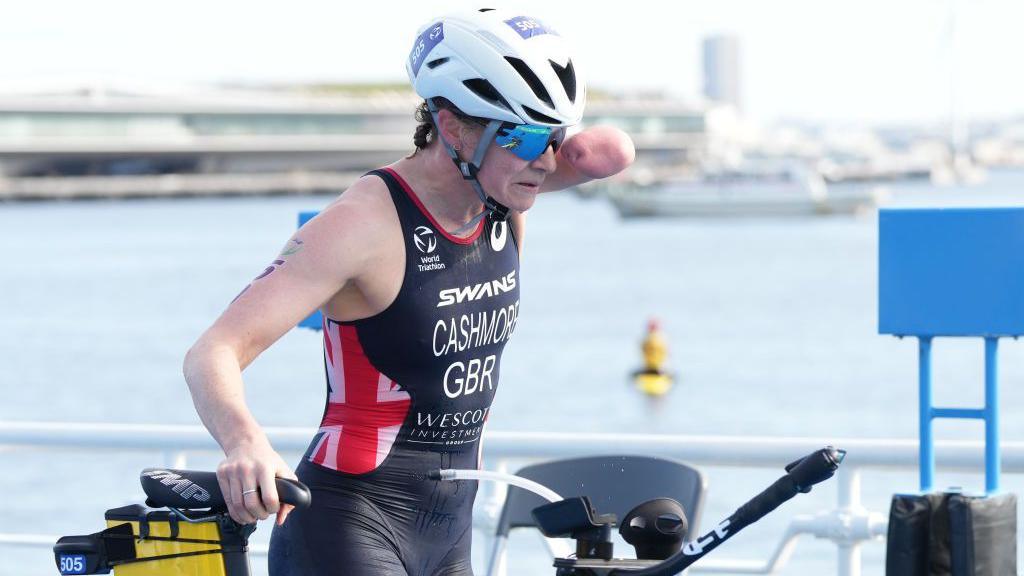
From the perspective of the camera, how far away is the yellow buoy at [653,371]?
2712 centimetres

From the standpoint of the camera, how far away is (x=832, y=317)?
46.8m

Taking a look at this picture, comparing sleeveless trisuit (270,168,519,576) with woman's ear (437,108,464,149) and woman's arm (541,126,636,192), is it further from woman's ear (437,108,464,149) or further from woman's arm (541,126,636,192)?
woman's arm (541,126,636,192)

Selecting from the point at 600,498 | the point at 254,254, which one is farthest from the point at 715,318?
the point at 600,498

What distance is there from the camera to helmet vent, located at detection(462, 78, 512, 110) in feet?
9.14

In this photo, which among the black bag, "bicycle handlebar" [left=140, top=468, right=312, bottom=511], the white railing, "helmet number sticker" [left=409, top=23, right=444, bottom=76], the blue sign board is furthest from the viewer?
the white railing

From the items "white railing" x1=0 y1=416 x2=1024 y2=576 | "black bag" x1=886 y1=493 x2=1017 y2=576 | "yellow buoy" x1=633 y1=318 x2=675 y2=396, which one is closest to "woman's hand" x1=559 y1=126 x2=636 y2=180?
"black bag" x1=886 y1=493 x2=1017 y2=576

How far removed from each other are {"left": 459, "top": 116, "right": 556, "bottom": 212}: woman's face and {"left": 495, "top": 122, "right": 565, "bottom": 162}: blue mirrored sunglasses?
12 millimetres

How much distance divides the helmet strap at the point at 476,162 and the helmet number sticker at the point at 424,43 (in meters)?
0.08

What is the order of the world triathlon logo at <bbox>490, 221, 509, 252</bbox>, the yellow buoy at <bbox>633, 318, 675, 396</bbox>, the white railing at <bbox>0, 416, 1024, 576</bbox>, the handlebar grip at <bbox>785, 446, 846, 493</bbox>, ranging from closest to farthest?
the handlebar grip at <bbox>785, 446, 846, 493</bbox> < the world triathlon logo at <bbox>490, 221, 509, 252</bbox> < the white railing at <bbox>0, 416, 1024, 576</bbox> < the yellow buoy at <bbox>633, 318, 675, 396</bbox>

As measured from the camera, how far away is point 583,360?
35625 mm

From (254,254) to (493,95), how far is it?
67561mm

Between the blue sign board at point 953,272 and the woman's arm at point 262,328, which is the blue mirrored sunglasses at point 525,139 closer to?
the woman's arm at point 262,328

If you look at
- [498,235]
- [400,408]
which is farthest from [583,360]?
[400,408]

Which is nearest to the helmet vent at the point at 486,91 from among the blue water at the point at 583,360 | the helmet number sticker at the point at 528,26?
the helmet number sticker at the point at 528,26
